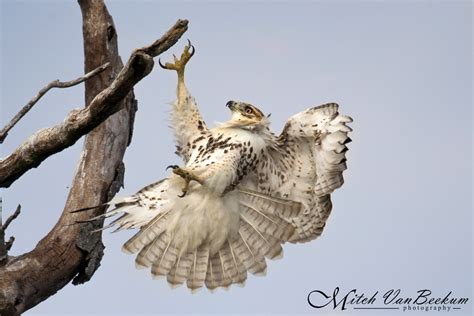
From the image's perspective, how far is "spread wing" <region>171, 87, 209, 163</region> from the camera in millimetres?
7328

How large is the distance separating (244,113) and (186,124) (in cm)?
50

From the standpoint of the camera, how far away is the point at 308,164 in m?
7.26

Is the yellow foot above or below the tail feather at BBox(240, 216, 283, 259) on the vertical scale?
above

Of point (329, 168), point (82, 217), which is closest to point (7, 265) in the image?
point (82, 217)

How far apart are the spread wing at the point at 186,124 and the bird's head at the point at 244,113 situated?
0.89ft

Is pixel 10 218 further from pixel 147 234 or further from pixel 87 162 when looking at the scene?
pixel 87 162

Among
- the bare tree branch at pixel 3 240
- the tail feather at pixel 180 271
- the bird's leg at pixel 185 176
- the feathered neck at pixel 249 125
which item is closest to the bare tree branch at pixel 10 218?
the bare tree branch at pixel 3 240

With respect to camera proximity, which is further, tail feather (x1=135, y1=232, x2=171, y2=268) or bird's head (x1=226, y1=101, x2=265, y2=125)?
bird's head (x1=226, y1=101, x2=265, y2=125)

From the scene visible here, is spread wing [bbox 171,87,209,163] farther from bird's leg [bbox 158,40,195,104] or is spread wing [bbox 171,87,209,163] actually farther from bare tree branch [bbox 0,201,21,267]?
bare tree branch [bbox 0,201,21,267]

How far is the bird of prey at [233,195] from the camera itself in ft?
22.1

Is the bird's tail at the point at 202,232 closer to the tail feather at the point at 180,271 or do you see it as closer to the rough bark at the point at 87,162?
the tail feather at the point at 180,271

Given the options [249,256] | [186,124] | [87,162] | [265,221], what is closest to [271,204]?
[265,221]

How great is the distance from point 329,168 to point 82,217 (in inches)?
76.7

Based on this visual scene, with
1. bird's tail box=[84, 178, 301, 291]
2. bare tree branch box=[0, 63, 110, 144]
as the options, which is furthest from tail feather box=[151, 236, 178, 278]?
bare tree branch box=[0, 63, 110, 144]
